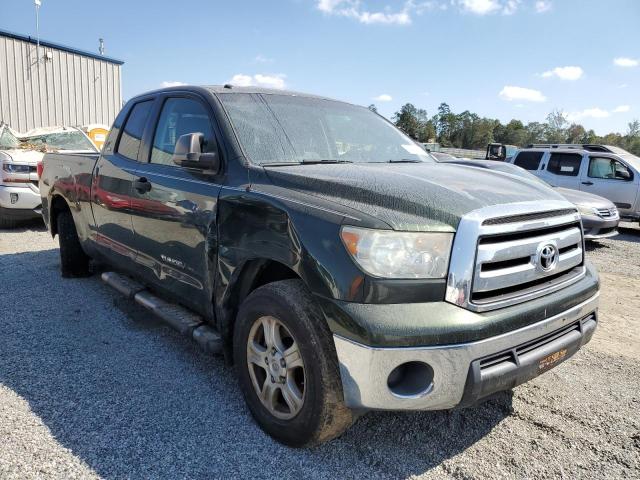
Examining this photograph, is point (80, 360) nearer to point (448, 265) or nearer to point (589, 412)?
point (448, 265)

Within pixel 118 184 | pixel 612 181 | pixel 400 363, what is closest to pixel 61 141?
pixel 118 184

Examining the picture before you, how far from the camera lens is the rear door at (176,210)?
2.99 metres

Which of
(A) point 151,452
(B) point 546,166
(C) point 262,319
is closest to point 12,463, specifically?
(A) point 151,452

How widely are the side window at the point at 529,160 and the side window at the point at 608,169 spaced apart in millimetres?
1168

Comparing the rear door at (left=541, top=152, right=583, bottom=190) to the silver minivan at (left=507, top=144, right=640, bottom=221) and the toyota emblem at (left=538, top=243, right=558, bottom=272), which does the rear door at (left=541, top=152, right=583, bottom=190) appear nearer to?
the silver minivan at (left=507, top=144, right=640, bottom=221)

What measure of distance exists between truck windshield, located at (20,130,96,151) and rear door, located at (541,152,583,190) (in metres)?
10.2

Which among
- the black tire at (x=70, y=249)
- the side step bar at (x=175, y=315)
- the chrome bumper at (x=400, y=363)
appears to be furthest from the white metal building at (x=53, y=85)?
the chrome bumper at (x=400, y=363)

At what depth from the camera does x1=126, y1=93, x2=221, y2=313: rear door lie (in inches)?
118

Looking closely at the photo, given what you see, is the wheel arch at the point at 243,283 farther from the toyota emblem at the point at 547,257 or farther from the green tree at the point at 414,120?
the green tree at the point at 414,120

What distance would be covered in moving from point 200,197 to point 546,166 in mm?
10973

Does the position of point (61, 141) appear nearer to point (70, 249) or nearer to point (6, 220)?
point (6, 220)

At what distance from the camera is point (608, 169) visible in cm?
1133

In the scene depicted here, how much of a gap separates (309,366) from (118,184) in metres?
2.64

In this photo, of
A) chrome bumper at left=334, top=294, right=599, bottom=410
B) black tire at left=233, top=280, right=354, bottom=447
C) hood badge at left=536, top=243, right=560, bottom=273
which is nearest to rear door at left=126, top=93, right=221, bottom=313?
black tire at left=233, top=280, right=354, bottom=447
